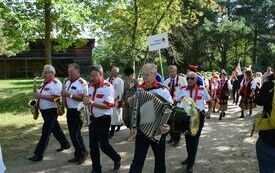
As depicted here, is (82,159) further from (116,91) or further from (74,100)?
(116,91)

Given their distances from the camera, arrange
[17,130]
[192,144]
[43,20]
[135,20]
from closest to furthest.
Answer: [192,144], [17,130], [43,20], [135,20]

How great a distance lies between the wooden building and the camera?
5003cm

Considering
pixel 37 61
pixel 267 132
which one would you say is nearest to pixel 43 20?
pixel 267 132

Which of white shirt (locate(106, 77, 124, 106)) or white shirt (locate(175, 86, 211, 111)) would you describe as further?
white shirt (locate(106, 77, 124, 106))

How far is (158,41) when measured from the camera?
14.6m

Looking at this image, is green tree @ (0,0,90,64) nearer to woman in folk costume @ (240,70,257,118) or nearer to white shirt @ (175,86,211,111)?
woman in folk costume @ (240,70,257,118)

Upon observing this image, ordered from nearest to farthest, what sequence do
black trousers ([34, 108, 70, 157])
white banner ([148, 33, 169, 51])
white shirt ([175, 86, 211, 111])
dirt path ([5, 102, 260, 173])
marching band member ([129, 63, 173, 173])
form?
marching band member ([129, 63, 173, 173]), white shirt ([175, 86, 211, 111]), dirt path ([5, 102, 260, 173]), black trousers ([34, 108, 70, 157]), white banner ([148, 33, 169, 51])

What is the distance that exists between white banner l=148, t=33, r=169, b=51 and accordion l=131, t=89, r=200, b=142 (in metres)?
8.25

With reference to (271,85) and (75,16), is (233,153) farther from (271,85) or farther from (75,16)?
(75,16)

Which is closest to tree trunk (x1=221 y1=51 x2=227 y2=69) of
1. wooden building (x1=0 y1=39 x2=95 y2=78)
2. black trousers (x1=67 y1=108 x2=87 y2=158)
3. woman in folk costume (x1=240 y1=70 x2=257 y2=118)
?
wooden building (x1=0 y1=39 x2=95 y2=78)

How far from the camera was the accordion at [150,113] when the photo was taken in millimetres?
5953

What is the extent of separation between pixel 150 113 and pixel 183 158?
144 inches

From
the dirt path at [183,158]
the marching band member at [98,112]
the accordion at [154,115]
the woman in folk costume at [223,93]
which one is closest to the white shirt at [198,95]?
the dirt path at [183,158]

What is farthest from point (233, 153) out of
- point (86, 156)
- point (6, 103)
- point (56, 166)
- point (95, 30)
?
point (6, 103)
